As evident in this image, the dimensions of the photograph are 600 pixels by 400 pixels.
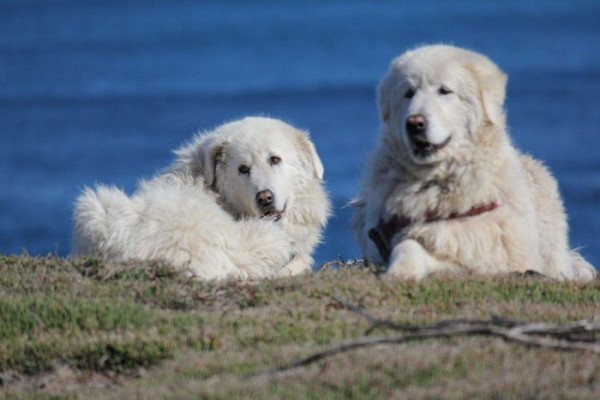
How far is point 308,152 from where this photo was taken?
11.7 metres

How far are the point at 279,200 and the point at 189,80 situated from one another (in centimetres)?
6297

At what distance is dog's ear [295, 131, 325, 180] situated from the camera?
38.0ft

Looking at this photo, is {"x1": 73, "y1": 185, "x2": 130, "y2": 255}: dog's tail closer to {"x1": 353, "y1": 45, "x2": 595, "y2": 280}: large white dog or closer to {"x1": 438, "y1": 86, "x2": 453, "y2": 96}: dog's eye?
{"x1": 353, "y1": 45, "x2": 595, "y2": 280}: large white dog

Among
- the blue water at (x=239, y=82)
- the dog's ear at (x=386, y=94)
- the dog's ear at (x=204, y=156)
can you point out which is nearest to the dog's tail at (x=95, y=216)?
the dog's ear at (x=204, y=156)

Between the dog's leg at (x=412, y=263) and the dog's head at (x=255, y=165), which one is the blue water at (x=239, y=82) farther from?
the dog's leg at (x=412, y=263)

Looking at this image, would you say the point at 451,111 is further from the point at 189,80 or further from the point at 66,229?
the point at 189,80

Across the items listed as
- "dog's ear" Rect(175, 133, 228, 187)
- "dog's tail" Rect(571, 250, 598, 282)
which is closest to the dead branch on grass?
"dog's tail" Rect(571, 250, 598, 282)

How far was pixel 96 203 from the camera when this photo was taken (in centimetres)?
1018

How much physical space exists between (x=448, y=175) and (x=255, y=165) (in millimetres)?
2165

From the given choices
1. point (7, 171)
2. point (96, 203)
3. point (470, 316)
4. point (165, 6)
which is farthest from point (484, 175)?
point (165, 6)

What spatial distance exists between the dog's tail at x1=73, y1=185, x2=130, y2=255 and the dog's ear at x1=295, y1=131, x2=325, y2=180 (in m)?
1.84

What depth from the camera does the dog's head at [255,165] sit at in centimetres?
1121

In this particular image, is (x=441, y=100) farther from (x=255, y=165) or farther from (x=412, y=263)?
(x=255, y=165)

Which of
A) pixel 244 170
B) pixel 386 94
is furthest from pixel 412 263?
pixel 244 170
